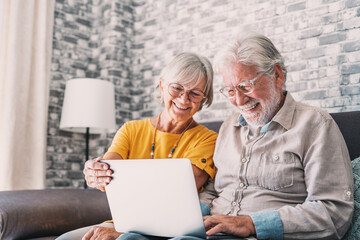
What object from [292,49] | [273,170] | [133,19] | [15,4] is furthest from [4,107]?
[273,170]

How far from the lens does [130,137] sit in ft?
6.24

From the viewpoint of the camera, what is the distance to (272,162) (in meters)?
1.45

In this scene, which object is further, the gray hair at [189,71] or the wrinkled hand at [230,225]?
the gray hair at [189,71]

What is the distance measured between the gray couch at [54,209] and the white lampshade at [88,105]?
0.97 meters

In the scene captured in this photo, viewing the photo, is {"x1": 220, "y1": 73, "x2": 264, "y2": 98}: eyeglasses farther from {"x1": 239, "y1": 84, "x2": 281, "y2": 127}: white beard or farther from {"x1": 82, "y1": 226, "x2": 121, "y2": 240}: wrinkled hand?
Result: {"x1": 82, "y1": 226, "x2": 121, "y2": 240}: wrinkled hand

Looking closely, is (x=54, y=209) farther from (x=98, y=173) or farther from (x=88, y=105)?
(x=88, y=105)

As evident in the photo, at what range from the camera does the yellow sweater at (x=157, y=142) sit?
1.84m

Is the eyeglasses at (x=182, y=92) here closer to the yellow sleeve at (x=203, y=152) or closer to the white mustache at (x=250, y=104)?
the yellow sleeve at (x=203, y=152)

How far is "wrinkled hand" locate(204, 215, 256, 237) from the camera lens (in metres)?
1.24

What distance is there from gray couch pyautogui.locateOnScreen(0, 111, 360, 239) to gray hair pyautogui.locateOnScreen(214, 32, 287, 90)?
419 millimetres

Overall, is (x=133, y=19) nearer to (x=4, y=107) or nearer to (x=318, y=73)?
(x=4, y=107)

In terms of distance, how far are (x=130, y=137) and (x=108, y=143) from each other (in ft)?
5.10

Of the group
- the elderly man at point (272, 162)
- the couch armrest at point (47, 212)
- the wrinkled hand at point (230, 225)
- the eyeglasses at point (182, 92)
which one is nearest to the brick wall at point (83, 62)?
the couch armrest at point (47, 212)

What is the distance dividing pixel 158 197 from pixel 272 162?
45 cm
